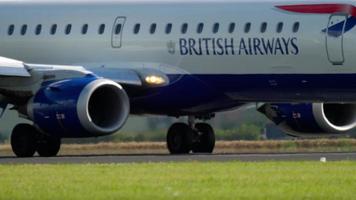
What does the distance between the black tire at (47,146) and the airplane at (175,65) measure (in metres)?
0.03

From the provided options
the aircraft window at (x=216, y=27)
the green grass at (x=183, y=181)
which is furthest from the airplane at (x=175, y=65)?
the green grass at (x=183, y=181)

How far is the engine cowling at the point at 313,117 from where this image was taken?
112ft

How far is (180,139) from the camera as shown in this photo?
1353 inches

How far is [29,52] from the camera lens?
34.6 meters

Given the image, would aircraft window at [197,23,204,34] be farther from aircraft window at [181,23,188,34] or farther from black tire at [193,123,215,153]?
black tire at [193,123,215,153]

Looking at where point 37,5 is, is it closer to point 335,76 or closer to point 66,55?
point 66,55

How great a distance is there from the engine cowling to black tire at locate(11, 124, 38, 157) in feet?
18.7

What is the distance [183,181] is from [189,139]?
Result: 13.9m

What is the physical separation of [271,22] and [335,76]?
1981 mm

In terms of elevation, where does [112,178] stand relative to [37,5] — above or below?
below

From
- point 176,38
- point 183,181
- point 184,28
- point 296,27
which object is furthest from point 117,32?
point 183,181

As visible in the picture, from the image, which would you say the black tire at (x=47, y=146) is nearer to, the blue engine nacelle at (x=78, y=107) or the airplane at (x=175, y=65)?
the airplane at (x=175, y=65)

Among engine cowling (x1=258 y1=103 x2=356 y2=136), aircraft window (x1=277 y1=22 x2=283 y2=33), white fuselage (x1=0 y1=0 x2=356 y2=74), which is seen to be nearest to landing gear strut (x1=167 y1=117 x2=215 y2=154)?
engine cowling (x1=258 y1=103 x2=356 y2=136)

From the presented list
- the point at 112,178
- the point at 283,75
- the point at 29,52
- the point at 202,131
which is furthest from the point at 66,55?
the point at 112,178
